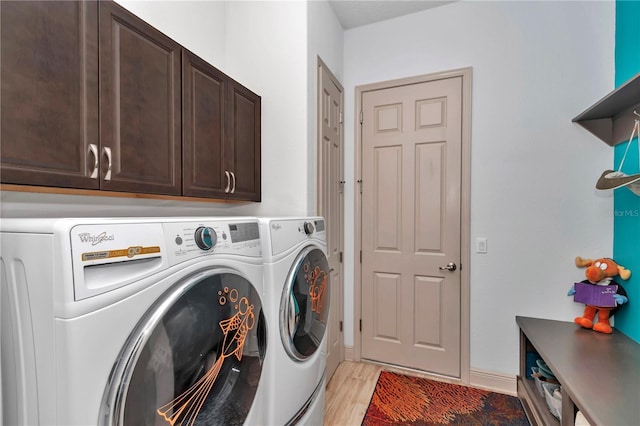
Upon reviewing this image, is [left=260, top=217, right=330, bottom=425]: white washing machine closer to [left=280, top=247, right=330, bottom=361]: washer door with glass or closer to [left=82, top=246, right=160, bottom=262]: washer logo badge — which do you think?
[left=280, top=247, right=330, bottom=361]: washer door with glass

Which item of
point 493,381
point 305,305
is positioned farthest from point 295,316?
point 493,381

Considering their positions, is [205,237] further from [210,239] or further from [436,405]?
[436,405]

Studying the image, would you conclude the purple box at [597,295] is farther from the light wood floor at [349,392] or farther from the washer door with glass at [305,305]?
the washer door with glass at [305,305]

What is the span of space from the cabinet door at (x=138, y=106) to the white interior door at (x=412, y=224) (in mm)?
1586

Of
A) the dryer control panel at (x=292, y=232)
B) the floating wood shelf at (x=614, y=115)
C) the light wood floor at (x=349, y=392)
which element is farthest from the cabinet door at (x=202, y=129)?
the floating wood shelf at (x=614, y=115)

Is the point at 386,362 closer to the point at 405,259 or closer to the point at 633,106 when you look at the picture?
the point at 405,259

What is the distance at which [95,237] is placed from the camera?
0.61 meters

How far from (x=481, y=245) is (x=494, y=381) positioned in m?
0.98

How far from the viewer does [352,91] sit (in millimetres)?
2541

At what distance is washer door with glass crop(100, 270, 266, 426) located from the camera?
66 centimetres

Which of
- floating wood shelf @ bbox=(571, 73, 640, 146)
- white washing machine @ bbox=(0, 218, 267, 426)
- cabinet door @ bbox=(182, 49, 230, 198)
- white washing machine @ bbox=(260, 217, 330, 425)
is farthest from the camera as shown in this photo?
floating wood shelf @ bbox=(571, 73, 640, 146)

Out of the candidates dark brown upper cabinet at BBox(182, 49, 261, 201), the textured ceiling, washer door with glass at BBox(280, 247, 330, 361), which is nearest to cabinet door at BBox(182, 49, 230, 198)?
dark brown upper cabinet at BBox(182, 49, 261, 201)

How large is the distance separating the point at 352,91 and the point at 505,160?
1307 mm

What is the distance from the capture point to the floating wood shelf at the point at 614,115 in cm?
151
